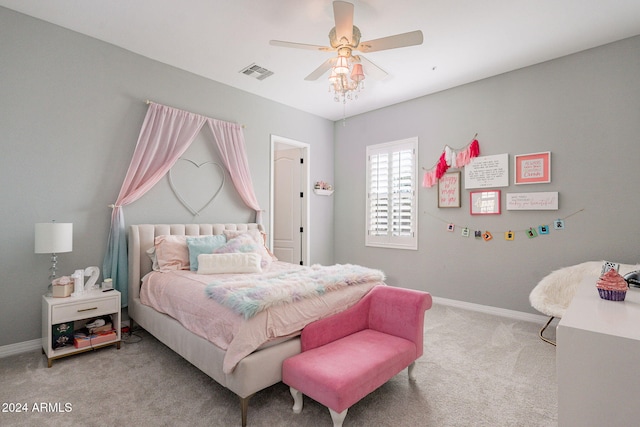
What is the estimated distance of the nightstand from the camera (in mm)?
2654

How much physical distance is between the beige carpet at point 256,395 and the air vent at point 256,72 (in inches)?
129

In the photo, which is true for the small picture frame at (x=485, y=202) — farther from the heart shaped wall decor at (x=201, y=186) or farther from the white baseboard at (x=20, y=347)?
the white baseboard at (x=20, y=347)

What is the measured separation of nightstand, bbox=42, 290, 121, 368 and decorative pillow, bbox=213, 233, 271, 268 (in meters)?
1.07

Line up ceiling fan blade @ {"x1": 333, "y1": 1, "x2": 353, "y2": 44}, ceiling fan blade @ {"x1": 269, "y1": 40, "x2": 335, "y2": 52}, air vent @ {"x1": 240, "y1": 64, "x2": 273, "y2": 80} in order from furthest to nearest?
air vent @ {"x1": 240, "y1": 64, "x2": 273, "y2": 80}
ceiling fan blade @ {"x1": 269, "y1": 40, "x2": 335, "y2": 52}
ceiling fan blade @ {"x1": 333, "y1": 1, "x2": 353, "y2": 44}

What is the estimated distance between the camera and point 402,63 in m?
3.78

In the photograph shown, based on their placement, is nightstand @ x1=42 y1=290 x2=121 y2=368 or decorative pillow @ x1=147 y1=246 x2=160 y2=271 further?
decorative pillow @ x1=147 y1=246 x2=160 y2=271

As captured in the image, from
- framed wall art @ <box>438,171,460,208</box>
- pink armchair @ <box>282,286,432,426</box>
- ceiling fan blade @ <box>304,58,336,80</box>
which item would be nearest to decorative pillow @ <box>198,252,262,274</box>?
pink armchair @ <box>282,286,432,426</box>

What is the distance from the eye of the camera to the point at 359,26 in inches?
120

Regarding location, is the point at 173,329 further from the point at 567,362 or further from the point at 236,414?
the point at 567,362

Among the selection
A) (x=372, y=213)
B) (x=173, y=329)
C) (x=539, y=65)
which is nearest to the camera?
(x=173, y=329)

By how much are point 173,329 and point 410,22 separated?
3.47 metres

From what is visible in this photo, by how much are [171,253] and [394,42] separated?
2.93 metres

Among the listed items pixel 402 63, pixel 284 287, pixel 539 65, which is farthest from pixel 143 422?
pixel 539 65

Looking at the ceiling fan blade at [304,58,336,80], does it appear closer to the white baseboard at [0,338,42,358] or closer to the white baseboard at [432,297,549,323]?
the white baseboard at [432,297,549,323]
